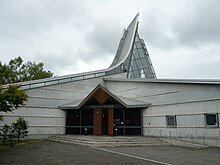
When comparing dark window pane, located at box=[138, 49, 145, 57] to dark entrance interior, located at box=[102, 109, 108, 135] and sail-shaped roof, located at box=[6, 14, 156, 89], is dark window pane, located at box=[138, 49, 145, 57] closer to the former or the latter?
sail-shaped roof, located at box=[6, 14, 156, 89]

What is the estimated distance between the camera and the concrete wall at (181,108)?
1503 centimetres

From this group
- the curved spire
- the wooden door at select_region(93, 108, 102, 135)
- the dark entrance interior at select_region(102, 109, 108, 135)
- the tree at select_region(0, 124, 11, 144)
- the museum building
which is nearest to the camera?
the museum building

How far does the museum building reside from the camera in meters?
15.6

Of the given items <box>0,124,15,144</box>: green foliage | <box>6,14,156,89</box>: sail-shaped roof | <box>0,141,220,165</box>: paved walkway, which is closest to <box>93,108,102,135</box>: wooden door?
<box>6,14,156,89</box>: sail-shaped roof

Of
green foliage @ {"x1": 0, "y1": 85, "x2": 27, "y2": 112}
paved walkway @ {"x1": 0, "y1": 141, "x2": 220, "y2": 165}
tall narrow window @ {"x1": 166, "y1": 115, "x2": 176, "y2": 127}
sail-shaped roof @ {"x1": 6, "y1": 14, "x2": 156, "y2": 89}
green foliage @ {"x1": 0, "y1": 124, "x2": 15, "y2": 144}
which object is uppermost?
sail-shaped roof @ {"x1": 6, "y1": 14, "x2": 156, "y2": 89}

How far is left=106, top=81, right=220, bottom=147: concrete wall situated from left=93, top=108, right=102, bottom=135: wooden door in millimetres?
3835

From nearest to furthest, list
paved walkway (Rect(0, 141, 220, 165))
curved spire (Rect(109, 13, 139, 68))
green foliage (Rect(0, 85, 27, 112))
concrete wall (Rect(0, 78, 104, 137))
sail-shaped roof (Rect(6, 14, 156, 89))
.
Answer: paved walkway (Rect(0, 141, 220, 165)) → green foliage (Rect(0, 85, 27, 112)) → concrete wall (Rect(0, 78, 104, 137)) → sail-shaped roof (Rect(6, 14, 156, 89)) → curved spire (Rect(109, 13, 139, 68))

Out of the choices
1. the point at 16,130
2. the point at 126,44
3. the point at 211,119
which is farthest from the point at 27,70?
the point at 211,119

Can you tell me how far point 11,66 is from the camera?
36.9m

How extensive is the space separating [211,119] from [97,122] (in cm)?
957

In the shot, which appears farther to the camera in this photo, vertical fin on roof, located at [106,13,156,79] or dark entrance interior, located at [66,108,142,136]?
vertical fin on roof, located at [106,13,156,79]

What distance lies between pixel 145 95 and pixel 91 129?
6.30 m

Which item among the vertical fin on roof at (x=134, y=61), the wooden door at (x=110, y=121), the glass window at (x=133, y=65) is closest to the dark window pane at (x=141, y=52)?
the vertical fin on roof at (x=134, y=61)

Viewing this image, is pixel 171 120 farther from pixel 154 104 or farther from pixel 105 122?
pixel 105 122
